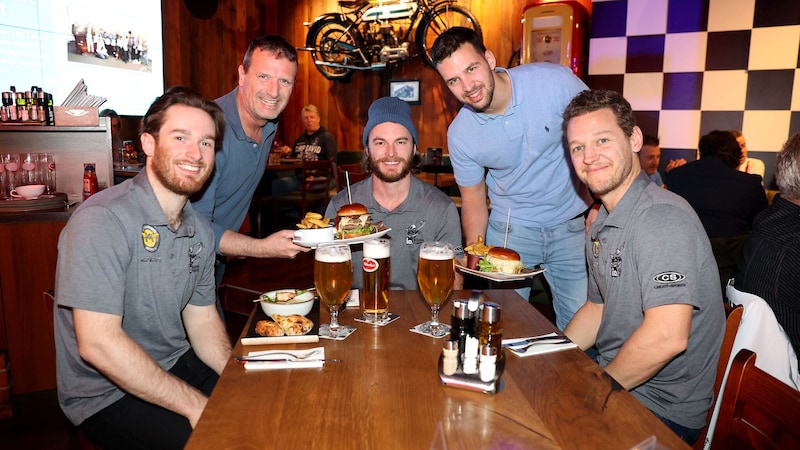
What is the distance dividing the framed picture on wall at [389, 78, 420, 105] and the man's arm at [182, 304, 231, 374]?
282 inches

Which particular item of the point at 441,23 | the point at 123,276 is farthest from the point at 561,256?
the point at 441,23

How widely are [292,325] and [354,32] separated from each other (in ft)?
26.3

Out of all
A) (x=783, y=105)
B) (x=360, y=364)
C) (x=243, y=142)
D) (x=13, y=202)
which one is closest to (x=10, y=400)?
(x=13, y=202)

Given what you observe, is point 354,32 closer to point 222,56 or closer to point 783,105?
point 222,56

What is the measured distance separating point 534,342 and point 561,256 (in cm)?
149

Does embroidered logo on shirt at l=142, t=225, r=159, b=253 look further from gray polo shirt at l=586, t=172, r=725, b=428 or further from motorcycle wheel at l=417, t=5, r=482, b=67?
motorcycle wheel at l=417, t=5, r=482, b=67

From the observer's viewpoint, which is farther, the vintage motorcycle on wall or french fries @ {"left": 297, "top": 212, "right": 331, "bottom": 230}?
the vintage motorcycle on wall

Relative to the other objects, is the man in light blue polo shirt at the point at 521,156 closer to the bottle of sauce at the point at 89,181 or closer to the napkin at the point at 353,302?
the napkin at the point at 353,302

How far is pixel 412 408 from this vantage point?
45.9 inches

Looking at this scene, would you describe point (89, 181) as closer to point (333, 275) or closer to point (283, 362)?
point (333, 275)

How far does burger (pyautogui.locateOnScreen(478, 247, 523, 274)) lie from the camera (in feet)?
6.93

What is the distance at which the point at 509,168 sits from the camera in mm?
2920

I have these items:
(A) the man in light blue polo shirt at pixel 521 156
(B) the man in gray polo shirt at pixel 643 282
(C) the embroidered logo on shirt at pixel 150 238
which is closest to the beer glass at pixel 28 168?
(C) the embroidered logo on shirt at pixel 150 238

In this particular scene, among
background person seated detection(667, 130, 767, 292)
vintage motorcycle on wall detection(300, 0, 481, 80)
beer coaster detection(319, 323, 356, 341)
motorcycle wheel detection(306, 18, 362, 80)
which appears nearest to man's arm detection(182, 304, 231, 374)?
beer coaster detection(319, 323, 356, 341)
